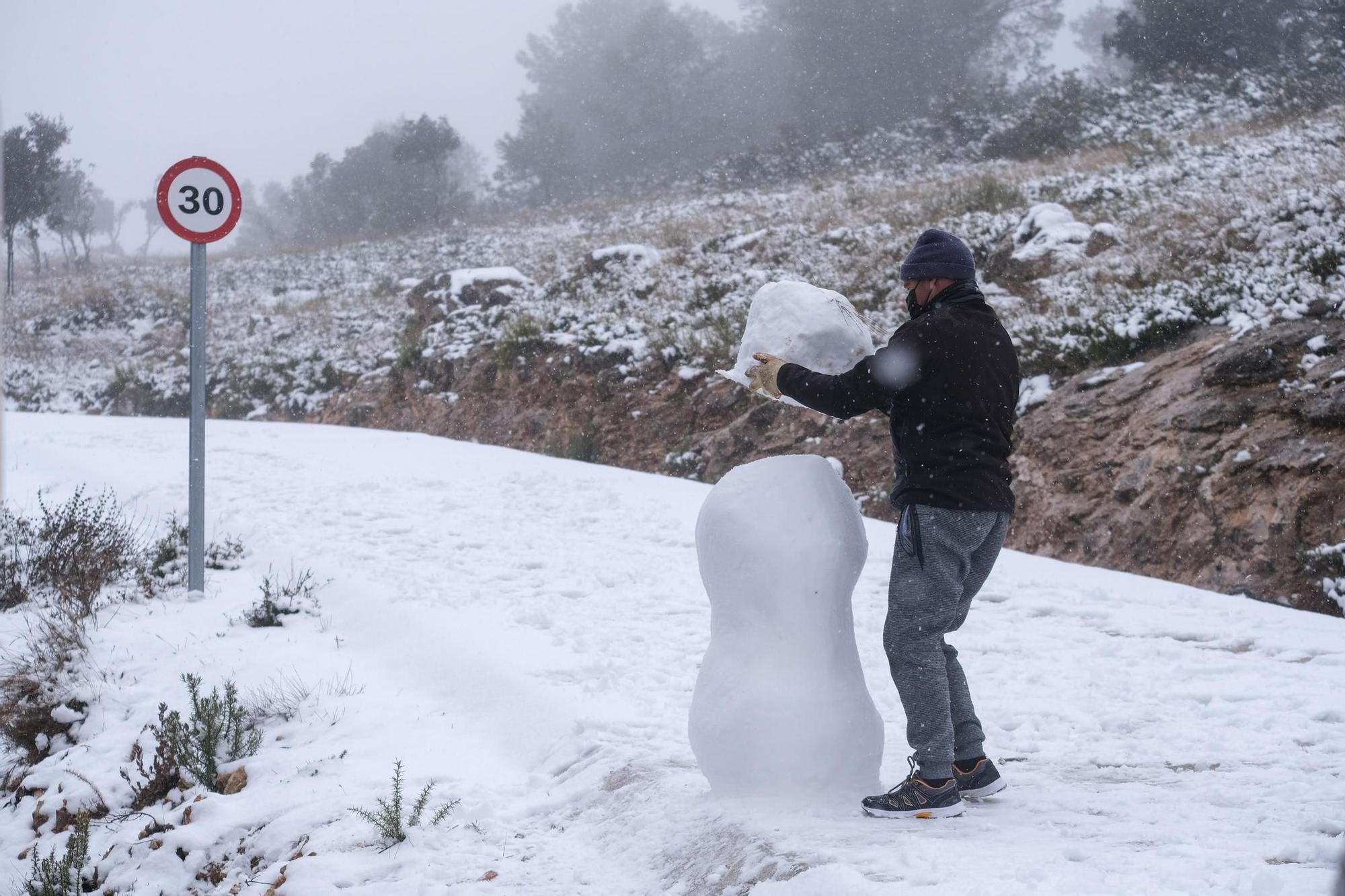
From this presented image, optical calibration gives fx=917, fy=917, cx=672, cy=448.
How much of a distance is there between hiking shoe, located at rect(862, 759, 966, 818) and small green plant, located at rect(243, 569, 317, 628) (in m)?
3.80

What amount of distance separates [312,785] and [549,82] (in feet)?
138

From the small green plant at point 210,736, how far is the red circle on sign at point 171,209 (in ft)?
9.39

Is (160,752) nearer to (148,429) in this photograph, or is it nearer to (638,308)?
(148,429)

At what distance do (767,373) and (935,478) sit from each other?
64cm

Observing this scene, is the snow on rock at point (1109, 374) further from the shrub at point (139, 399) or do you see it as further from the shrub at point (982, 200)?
the shrub at point (139, 399)

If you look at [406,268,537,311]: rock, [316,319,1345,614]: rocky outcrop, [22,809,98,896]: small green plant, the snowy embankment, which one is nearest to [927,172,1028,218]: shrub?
[316,319,1345,614]: rocky outcrop

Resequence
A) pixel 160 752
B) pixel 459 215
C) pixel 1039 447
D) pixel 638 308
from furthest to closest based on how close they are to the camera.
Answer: pixel 459 215 → pixel 638 308 → pixel 1039 447 → pixel 160 752

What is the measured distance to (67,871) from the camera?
129 inches

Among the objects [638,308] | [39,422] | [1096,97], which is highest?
[1096,97]

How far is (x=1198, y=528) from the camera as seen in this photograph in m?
6.25

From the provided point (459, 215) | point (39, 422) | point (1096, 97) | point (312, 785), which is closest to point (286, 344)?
point (39, 422)

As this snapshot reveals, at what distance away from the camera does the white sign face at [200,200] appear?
18.3 feet

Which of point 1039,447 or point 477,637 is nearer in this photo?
point 477,637

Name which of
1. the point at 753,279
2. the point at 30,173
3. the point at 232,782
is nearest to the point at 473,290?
the point at 753,279
